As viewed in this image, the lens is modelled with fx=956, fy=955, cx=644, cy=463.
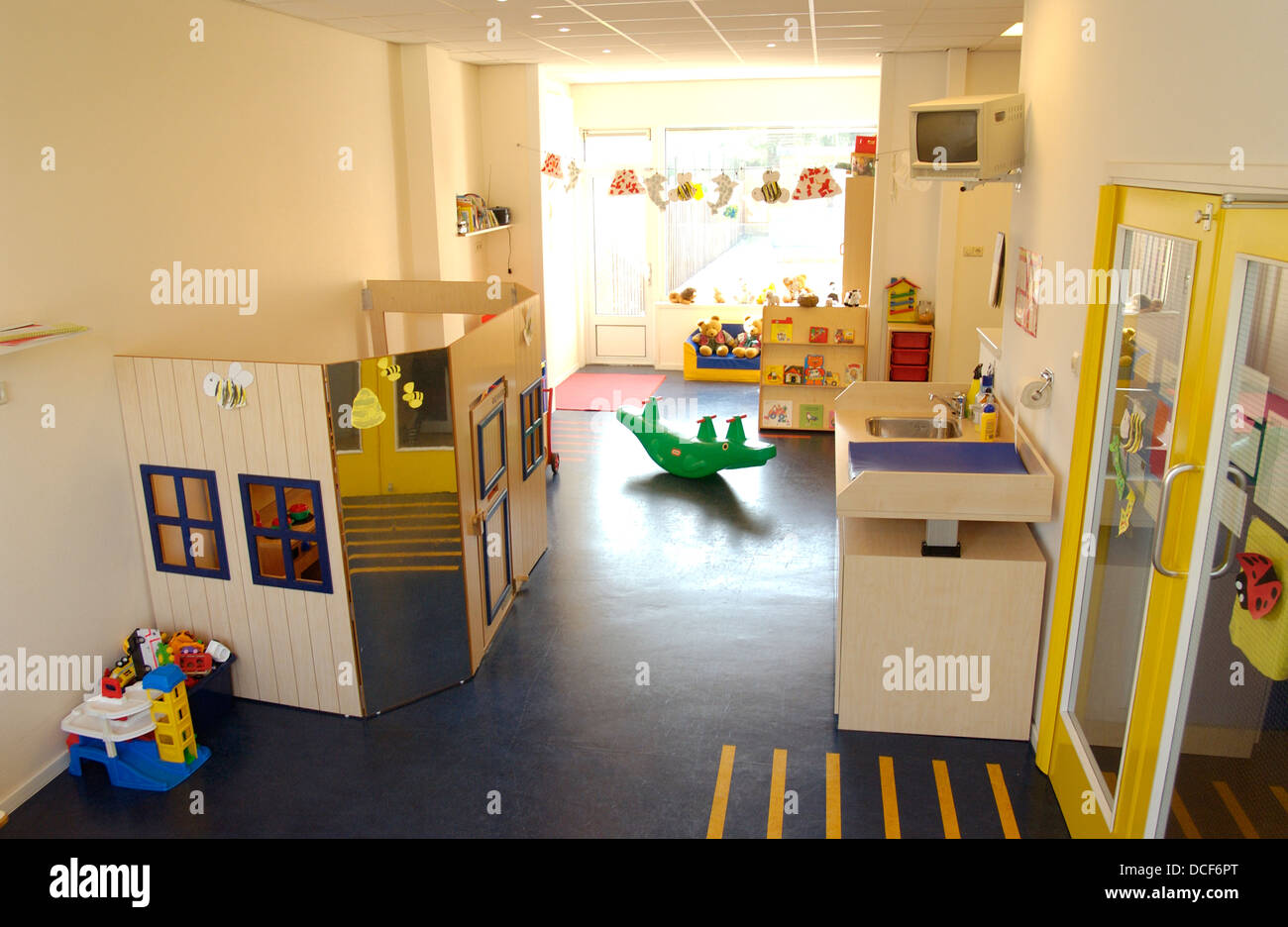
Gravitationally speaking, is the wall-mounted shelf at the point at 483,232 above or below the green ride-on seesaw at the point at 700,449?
above

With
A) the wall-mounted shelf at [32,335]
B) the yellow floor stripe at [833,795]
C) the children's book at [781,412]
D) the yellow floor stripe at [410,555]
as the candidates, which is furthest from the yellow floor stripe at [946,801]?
the children's book at [781,412]

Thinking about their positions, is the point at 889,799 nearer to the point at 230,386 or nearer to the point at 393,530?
the point at 393,530

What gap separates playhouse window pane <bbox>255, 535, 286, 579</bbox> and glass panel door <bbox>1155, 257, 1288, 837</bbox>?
4.06 metres

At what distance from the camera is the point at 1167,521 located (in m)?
2.94

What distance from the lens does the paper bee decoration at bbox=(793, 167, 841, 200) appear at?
975 cm

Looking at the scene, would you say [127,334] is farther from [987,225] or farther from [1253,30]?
[987,225]

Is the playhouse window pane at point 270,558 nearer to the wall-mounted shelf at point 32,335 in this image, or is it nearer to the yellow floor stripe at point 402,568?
the yellow floor stripe at point 402,568

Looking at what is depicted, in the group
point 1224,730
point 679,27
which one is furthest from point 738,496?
point 1224,730

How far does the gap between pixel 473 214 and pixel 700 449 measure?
3.45 meters

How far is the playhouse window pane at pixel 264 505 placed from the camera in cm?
485

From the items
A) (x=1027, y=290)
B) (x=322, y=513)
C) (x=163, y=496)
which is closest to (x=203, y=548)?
(x=163, y=496)

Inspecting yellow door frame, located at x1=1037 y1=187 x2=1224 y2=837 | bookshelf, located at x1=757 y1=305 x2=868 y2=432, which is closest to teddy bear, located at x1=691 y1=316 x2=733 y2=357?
bookshelf, located at x1=757 y1=305 x2=868 y2=432

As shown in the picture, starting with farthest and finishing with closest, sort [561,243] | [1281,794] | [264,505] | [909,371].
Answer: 1. [561,243]
2. [909,371]
3. [264,505]
4. [1281,794]

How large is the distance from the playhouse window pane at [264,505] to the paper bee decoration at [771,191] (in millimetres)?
6473
